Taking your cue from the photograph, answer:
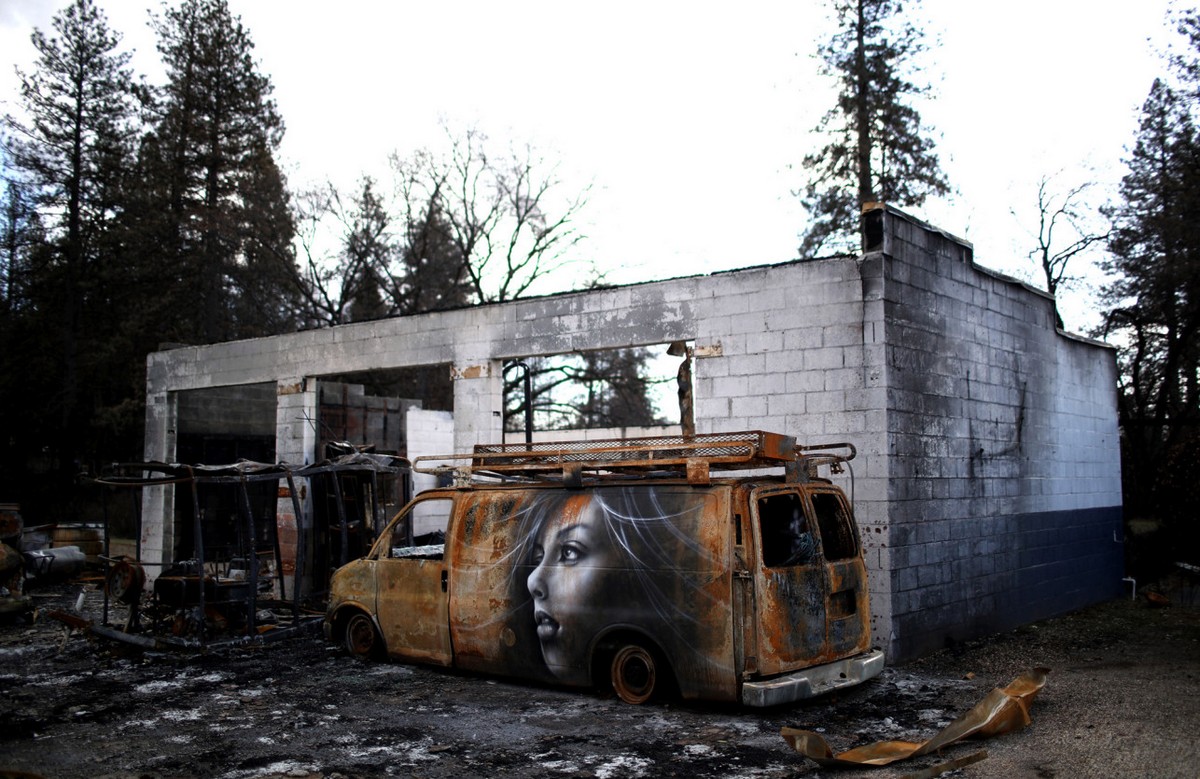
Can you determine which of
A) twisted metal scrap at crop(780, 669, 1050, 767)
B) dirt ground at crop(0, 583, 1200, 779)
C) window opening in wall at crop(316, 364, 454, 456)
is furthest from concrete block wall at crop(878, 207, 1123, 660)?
window opening in wall at crop(316, 364, 454, 456)

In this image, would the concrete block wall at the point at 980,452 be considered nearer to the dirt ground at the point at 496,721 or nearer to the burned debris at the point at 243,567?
the dirt ground at the point at 496,721

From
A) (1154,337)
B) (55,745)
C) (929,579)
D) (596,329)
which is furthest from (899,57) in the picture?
(55,745)

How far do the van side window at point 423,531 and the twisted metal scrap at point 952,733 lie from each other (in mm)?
3902

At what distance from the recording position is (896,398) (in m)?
9.01

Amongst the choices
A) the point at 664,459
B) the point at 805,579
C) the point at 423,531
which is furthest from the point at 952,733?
the point at 423,531

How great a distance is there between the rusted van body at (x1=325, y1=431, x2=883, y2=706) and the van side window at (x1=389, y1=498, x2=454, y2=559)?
394 millimetres

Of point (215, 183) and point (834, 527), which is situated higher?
point (215, 183)

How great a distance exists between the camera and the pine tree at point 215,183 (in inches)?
1053

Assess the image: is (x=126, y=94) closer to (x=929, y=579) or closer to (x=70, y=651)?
(x=70, y=651)

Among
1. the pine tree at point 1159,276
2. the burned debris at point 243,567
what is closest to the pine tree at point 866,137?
the pine tree at point 1159,276

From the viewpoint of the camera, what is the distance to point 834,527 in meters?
7.43

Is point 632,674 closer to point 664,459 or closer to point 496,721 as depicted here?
point 496,721

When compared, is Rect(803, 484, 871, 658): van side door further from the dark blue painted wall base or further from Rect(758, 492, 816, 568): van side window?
the dark blue painted wall base

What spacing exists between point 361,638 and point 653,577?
3701 mm
